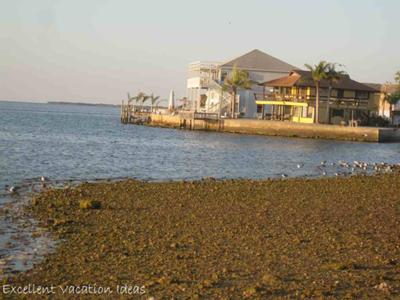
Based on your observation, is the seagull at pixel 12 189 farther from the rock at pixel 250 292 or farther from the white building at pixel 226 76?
the white building at pixel 226 76

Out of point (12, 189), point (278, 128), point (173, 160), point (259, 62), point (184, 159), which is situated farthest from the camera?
point (259, 62)

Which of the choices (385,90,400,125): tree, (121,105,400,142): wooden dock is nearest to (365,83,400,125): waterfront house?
(385,90,400,125): tree

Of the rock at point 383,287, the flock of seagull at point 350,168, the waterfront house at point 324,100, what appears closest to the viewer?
the rock at point 383,287

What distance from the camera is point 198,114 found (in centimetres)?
7606

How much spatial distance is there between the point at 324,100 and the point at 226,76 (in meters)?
17.9

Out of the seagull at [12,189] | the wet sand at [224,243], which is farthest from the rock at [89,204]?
the seagull at [12,189]

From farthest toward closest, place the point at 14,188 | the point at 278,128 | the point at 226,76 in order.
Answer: the point at 226,76
the point at 278,128
the point at 14,188

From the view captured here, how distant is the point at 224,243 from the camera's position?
42.3 feet

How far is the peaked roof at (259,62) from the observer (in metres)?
86.8

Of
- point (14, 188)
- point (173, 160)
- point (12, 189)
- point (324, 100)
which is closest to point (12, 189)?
point (12, 189)

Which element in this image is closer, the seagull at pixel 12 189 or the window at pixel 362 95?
the seagull at pixel 12 189

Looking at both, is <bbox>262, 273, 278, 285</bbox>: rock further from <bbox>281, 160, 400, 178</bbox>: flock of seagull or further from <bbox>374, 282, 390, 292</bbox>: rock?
<bbox>281, 160, 400, 178</bbox>: flock of seagull

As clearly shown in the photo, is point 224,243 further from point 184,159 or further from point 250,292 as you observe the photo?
point 184,159

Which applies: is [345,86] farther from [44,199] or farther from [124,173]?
[44,199]
